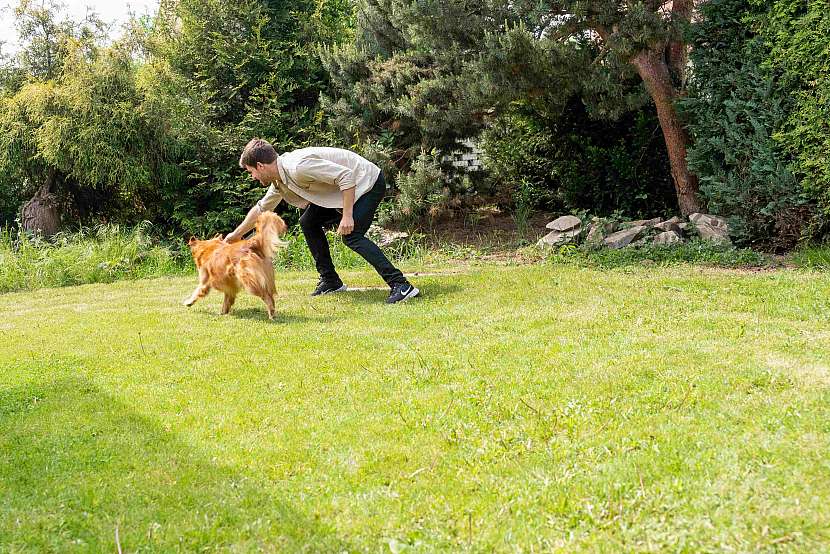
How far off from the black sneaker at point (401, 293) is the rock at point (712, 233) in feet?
13.2

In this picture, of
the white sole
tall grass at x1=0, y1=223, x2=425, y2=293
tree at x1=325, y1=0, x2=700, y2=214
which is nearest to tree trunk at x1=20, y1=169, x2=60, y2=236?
tall grass at x1=0, y1=223, x2=425, y2=293

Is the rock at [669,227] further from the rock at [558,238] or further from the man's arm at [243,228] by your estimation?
the man's arm at [243,228]

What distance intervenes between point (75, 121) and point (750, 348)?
34.9 feet

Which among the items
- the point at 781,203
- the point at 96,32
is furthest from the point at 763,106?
the point at 96,32

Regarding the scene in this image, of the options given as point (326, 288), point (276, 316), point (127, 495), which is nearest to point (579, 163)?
point (326, 288)

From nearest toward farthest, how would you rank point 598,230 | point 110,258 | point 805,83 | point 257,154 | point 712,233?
point 257,154 < point 805,83 < point 712,233 < point 598,230 < point 110,258

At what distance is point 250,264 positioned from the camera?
19.8 ft

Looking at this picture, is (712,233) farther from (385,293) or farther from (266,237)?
(266,237)

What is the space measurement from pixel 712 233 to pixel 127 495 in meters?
7.68

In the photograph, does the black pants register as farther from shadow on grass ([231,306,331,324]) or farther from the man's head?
shadow on grass ([231,306,331,324])

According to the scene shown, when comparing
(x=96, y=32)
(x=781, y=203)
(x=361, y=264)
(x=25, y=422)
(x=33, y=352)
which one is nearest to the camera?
(x=25, y=422)

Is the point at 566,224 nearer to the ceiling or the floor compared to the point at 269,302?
nearer to the ceiling

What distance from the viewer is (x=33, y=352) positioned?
17.2 ft

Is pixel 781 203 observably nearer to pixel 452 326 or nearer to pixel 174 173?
pixel 452 326
